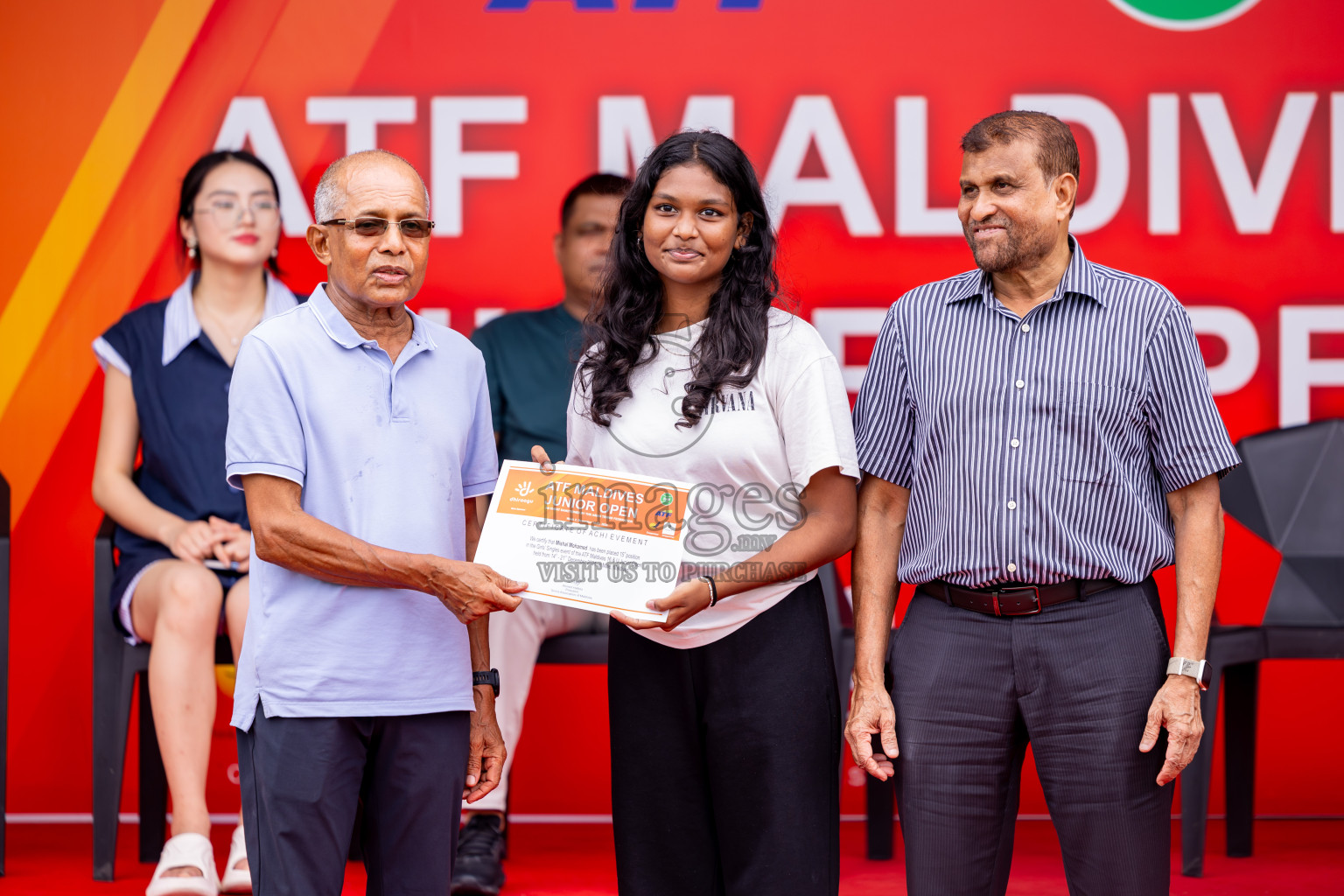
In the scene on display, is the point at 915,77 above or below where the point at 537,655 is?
above

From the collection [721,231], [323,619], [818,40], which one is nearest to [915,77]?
[818,40]

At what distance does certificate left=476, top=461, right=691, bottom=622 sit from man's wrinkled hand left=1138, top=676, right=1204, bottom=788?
2.94 ft

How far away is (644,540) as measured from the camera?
7.57 ft

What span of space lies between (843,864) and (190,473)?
7.69 ft

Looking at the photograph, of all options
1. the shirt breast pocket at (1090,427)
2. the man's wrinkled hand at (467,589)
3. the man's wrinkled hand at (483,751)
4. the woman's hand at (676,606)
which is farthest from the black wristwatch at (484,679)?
the shirt breast pocket at (1090,427)

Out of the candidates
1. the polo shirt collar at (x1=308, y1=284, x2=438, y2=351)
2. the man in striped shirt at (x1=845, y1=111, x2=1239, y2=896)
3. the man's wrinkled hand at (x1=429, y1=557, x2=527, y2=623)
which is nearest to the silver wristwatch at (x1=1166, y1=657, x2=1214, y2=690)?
the man in striped shirt at (x1=845, y1=111, x2=1239, y2=896)

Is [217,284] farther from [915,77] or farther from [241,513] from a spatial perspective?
[915,77]

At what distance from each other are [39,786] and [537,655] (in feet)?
6.67

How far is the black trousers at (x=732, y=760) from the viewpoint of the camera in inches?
93.0

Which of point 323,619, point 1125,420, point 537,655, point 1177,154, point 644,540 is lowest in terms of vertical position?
point 537,655

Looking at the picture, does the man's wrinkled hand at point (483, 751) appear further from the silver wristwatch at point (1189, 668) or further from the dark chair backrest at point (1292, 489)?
the dark chair backrest at point (1292, 489)

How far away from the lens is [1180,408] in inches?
92.9

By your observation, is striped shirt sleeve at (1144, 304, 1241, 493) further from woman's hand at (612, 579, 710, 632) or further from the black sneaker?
the black sneaker

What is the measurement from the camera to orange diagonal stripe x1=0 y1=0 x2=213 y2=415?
448 centimetres
